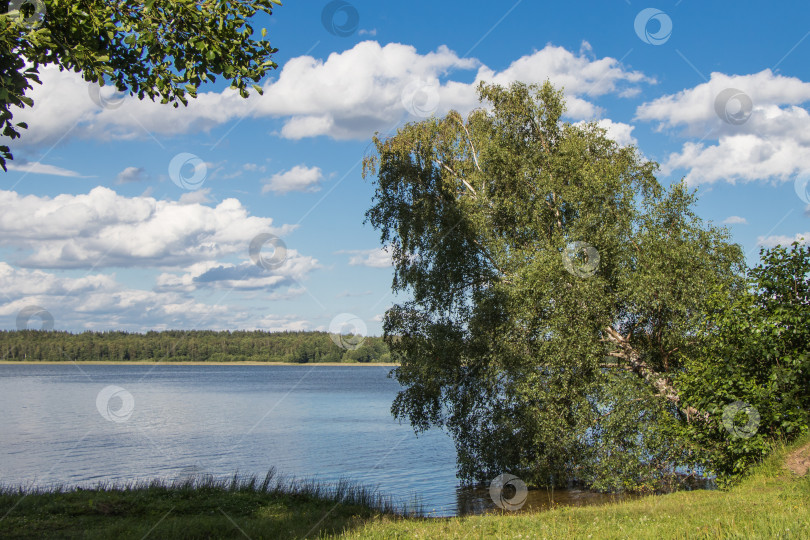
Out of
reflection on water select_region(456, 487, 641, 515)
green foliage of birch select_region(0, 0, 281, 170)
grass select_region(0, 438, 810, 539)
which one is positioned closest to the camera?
green foliage of birch select_region(0, 0, 281, 170)

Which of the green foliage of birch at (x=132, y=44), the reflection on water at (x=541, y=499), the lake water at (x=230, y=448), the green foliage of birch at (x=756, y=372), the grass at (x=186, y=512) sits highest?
the green foliage of birch at (x=132, y=44)

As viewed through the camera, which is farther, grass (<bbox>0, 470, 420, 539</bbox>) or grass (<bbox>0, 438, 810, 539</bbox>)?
grass (<bbox>0, 470, 420, 539</bbox>)

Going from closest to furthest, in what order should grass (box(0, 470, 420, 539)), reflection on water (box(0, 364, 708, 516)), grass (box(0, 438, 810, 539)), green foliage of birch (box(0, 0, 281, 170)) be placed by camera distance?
green foliage of birch (box(0, 0, 281, 170)) < grass (box(0, 438, 810, 539)) < grass (box(0, 470, 420, 539)) < reflection on water (box(0, 364, 708, 516))

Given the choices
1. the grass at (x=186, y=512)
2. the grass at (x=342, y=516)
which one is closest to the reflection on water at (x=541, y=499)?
the grass at (x=186, y=512)

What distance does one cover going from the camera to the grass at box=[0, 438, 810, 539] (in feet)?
36.3

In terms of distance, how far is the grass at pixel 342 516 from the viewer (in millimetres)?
11078

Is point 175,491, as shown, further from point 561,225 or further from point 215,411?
point 215,411

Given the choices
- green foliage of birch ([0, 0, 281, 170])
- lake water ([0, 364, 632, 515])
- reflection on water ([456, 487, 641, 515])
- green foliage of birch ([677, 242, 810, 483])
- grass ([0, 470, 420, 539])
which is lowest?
lake water ([0, 364, 632, 515])

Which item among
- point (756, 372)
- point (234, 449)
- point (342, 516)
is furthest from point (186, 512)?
point (234, 449)

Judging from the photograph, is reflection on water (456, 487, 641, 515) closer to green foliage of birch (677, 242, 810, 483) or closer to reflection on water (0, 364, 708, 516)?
reflection on water (0, 364, 708, 516)

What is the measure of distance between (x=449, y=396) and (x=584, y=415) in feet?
23.0

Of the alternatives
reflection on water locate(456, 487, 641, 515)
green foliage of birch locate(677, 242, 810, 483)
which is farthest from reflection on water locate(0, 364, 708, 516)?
green foliage of birch locate(677, 242, 810, 483)

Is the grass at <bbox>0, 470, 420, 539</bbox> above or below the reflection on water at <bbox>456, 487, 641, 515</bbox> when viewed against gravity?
above

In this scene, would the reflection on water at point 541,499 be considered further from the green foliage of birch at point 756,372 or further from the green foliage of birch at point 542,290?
the green foliage of birch at point 756,372
